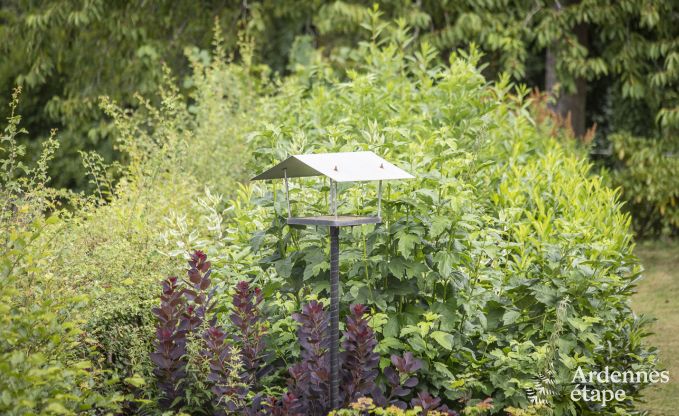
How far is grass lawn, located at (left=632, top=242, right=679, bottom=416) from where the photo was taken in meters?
5.56

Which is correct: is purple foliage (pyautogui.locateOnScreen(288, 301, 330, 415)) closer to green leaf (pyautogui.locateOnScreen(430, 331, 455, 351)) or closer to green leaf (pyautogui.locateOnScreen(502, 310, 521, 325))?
green leaf (pyautogui.locateOnScreen(430, 331, 455, 351))

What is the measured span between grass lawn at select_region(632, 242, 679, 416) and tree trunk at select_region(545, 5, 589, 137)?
6.58 feet

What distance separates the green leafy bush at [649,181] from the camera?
38.0 feet

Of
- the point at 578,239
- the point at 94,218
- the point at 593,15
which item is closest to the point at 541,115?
the point at 593,15

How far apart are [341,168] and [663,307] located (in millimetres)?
5887

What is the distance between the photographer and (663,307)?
8.42 meters

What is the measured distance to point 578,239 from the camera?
4699 mm

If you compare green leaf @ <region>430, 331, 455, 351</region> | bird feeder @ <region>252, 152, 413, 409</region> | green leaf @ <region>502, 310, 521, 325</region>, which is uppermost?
bird feeder @ <region>252, 152, 413, 409</region>

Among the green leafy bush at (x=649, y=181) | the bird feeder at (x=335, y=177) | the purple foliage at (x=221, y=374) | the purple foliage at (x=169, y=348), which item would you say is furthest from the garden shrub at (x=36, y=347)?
the green leafy bush at (x=649, y=181)

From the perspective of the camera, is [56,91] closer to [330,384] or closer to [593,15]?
[593,15]

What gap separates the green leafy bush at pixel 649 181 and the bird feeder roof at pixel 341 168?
853 centimetres

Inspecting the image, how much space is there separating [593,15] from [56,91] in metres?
8.83

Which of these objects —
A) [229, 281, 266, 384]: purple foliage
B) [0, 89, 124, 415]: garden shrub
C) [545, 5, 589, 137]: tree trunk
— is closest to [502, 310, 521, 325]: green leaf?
[229, 281, 266, 384]: purple foliage

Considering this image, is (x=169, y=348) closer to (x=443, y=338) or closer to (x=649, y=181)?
(x=443, y=338)
